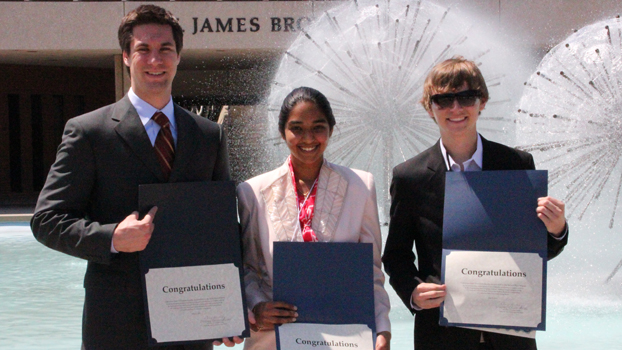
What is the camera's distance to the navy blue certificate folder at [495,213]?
2137 mm

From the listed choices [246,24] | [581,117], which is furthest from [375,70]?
[246,24]

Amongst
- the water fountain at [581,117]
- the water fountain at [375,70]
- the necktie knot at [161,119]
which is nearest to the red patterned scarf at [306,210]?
the necktie knot at [161,119]

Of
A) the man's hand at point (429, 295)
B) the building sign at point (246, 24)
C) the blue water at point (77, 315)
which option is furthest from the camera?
the building sign at point (246, 24)

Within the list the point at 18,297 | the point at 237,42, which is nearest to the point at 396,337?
the point at 18,297

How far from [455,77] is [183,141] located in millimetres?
980

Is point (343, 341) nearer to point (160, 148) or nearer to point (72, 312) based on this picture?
point (160, 148)

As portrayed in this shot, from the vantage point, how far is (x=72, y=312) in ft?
18.9

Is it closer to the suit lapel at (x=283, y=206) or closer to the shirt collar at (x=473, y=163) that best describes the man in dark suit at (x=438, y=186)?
the shirt collar at (x=473, y=163)

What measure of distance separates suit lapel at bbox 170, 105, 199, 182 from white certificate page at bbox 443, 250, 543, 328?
37.5 inches

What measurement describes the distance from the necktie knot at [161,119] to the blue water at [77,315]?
114 inches

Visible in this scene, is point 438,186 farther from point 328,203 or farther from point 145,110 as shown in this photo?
point 145,110

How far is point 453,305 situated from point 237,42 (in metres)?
13.9

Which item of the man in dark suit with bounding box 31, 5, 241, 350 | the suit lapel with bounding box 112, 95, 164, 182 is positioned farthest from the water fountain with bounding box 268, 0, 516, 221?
the suit lapel with bounding box 112, 95, 164, 182

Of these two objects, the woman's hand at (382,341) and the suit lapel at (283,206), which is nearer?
the woman's hand at (382,341)
